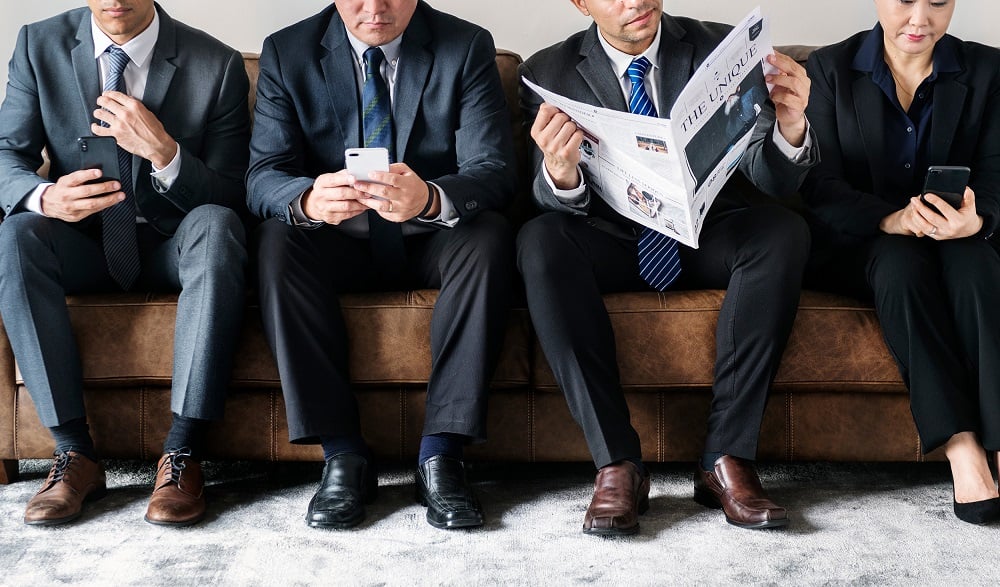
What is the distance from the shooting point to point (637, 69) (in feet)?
6.76

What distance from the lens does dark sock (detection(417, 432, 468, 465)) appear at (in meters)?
1.85

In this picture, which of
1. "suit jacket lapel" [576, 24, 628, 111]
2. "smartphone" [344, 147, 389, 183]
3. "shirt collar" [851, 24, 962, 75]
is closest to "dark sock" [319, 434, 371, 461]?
"smartphone" [344, 147, 389, 183]

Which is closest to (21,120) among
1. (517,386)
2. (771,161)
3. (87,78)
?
(87,78)

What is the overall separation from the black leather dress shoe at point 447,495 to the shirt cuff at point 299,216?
20.1 inches

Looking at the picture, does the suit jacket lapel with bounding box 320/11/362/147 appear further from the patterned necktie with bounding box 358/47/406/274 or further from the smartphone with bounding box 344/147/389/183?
the smartphone with bounding box 344/147/389/183

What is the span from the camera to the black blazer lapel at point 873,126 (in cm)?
212

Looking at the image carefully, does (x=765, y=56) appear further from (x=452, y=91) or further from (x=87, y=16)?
(x=87, y=16)

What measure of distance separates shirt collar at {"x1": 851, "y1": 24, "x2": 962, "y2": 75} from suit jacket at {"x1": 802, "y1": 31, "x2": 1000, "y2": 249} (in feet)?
0.04

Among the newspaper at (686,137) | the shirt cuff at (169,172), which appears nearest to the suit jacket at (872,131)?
the newspaper at (686,137)

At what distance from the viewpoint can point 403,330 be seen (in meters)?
1.95

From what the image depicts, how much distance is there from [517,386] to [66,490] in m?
0.85

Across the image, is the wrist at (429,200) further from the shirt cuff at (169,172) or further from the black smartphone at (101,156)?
the black smartphone at (101,156)

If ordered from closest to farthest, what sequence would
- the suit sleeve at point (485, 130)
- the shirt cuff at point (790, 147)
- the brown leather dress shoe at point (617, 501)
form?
the brown leather dress shoe at point (617, 501) < the shirt cuff at point (790, 147) < the suit sleeve at point (485, 130)

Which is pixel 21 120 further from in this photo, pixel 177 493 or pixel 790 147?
pixel 790 147
